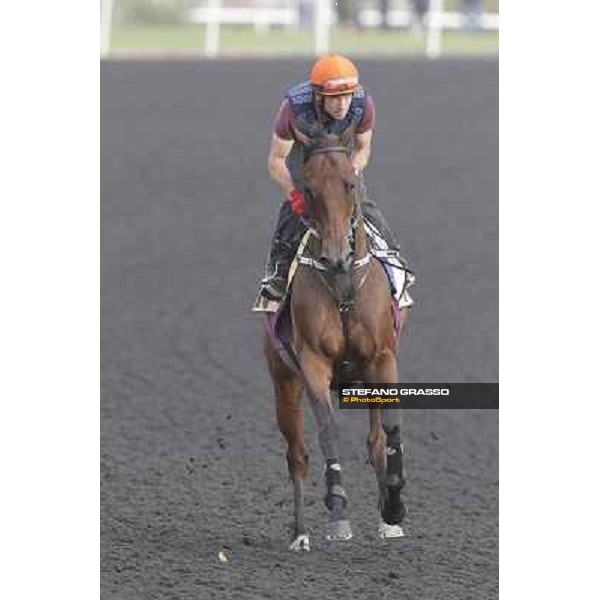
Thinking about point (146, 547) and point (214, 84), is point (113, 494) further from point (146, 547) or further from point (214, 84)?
point (214, 84)

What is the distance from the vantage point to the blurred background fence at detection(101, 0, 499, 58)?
32344mm

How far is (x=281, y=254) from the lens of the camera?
19.7ft

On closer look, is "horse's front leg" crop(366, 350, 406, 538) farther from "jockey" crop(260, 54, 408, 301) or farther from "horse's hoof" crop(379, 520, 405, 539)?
"jockey" crop(260, 54, 408, 301)

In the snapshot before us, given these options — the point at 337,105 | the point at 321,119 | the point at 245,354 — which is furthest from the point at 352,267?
the point at 245,354

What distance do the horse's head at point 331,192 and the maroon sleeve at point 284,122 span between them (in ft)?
0.12

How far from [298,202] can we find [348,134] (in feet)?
1.01

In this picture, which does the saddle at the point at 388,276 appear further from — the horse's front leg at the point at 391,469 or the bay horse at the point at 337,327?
the horse's front leg at the point at 391,469

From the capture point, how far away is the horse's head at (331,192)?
17.4 ft

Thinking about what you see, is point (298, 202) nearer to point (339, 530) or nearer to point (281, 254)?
point (281, 254)

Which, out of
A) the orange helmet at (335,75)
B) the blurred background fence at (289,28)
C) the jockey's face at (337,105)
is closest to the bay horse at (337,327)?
the jockey's face at (337,105)

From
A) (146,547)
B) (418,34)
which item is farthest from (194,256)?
(418,34)
